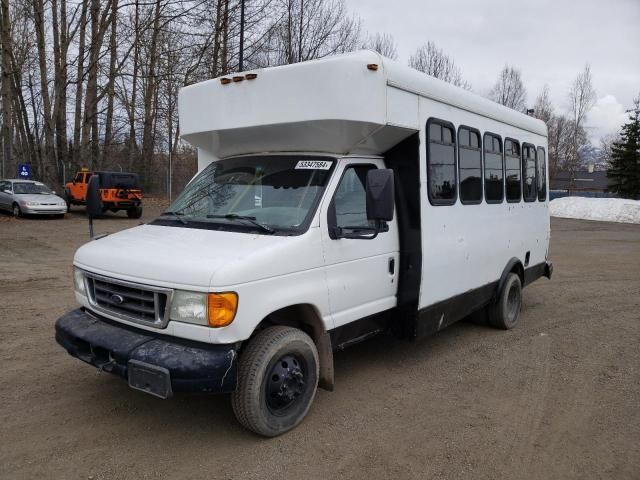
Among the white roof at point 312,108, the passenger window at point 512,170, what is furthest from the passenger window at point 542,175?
the white roof at point 312,108

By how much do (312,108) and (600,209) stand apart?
3036 cm

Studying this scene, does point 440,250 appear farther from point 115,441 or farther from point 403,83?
point 115,441

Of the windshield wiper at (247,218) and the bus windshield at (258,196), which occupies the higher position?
the bus windshield at (258,196)

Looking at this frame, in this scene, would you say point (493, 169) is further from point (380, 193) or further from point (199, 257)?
point (199, 257)

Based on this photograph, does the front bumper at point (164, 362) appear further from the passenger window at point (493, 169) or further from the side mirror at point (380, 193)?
the passenger window at point (493, 169)

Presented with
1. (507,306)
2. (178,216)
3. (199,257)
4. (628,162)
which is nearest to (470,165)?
(507,306)

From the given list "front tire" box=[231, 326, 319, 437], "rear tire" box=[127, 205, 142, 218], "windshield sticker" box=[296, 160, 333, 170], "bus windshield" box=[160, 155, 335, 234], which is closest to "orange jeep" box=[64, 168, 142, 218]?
"rear tire" box=[127, 205, 142, 218]

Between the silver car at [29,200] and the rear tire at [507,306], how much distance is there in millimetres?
18347

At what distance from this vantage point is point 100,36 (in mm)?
24156

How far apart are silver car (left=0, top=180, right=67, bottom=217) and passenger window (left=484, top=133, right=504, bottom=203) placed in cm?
1842

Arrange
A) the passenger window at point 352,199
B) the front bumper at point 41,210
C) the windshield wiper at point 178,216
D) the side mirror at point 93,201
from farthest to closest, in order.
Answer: the front bumper at point 41,210 → the side mirror at point 93,201 → the windshield wiper at point 178,216 → the passenger window at point 352,199

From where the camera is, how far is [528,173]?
7469mm

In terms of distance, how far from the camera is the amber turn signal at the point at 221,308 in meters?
3.38

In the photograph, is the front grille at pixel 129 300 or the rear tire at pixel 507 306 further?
the rear tire at pixel 507 306
